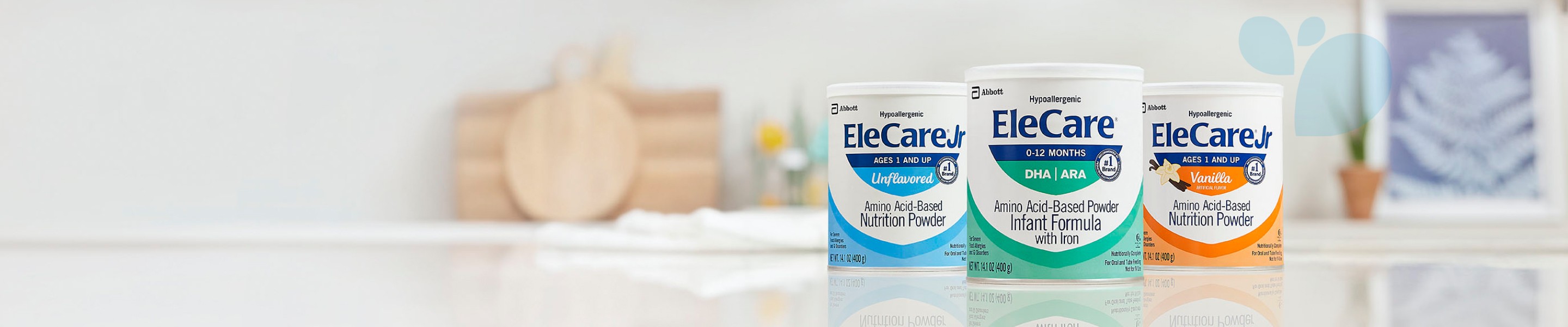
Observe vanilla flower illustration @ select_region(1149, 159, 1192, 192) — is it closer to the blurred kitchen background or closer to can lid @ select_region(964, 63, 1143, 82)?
can lid @ select_region(964, 63, 1143, 82)

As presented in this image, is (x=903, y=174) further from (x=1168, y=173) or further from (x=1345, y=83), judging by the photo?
(x=1345, y=83)

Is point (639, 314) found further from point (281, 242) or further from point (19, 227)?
point (19, 227)

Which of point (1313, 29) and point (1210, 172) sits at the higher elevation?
point (1313, 29)

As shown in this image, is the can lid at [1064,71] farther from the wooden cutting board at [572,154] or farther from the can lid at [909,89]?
the wooden cutting board at [572,154]

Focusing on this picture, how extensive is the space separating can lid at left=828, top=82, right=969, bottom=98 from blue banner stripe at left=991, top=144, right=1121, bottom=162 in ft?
0.26

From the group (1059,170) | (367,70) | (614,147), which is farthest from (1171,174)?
(367,70)

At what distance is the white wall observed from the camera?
2303 mm

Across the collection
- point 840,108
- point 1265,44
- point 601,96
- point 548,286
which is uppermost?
point 1265,44

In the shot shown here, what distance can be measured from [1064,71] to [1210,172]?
140 millimetres

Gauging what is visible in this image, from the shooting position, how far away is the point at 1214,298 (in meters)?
0.52

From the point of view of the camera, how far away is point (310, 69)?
2336mm

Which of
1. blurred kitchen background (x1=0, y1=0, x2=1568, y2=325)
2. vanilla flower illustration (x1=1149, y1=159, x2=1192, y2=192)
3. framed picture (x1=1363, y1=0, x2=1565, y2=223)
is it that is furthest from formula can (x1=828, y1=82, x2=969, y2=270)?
framed picture (x1=1363, y1=0, x2=1565, y2=223)

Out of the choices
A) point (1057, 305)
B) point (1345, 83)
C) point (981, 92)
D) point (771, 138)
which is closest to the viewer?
point (1057, 305)

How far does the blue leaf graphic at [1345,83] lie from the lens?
2305mm
